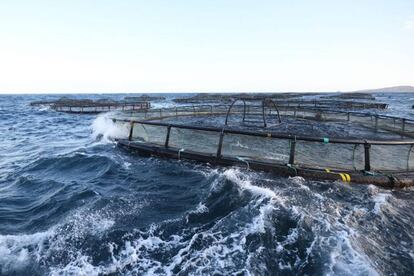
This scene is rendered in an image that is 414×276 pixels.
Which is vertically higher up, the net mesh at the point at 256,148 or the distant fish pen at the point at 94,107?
the distant fish pen at the point at 94,107

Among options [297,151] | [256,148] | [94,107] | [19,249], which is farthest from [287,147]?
[94,107]

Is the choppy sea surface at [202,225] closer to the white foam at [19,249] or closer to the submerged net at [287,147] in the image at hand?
the white foam at [19,249]

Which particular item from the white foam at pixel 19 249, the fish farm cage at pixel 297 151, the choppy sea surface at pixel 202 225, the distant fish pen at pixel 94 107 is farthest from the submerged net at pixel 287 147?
the distant fish pen at pixel 94 107

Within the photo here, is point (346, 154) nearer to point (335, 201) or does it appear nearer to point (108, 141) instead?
point (335, 201)

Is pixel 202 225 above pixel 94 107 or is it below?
below

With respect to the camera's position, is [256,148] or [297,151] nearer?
[297,151]

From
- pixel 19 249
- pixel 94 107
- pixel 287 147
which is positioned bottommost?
pixel 19 249

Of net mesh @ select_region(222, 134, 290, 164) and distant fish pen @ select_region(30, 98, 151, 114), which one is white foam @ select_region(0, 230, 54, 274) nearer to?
net mesh @ select_region(222, 134, 290, 164)

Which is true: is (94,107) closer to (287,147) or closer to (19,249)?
(287,147)
